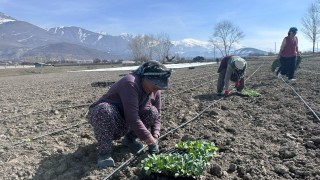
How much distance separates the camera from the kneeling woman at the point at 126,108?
408 cm

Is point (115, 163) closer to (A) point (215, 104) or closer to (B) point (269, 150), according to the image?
(B) point (269, 150)

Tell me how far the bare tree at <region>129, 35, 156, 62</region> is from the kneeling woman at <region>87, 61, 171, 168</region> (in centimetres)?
9092

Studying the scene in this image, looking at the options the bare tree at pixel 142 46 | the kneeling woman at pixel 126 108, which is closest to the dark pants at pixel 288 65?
the kneeling woman at pixel 126 108

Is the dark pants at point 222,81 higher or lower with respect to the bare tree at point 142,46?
lower

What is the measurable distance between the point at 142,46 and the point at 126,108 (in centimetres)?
12670

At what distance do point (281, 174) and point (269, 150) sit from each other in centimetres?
81

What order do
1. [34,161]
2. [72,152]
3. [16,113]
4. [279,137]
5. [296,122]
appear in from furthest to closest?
[16,113], [296,122], [279,137], [72,152], [34,161]

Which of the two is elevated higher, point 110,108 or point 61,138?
point 110,108

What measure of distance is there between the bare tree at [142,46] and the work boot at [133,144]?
9046 cm

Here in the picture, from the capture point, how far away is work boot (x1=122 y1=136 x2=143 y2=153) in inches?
185

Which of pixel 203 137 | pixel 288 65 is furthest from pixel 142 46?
pixel 203 137

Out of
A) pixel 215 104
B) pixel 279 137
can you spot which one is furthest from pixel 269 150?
pixel 215 104

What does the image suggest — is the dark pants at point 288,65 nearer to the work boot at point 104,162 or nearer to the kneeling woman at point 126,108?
the kneeling woman at point 126,108

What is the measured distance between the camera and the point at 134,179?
384 centimetres
